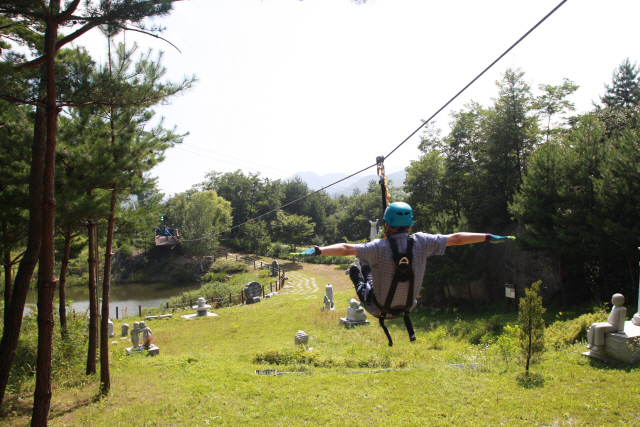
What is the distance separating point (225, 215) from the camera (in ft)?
183

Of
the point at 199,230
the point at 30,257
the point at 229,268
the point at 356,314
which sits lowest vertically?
the point at 356,314

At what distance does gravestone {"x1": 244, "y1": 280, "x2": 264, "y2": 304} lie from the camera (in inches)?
978

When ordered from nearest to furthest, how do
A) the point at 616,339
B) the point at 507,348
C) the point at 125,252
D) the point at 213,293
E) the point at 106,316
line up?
1. the point at 106,316
2. the point at 616,339
3. the point at 507,348
4. the point at 213,293
5. the point at 125,252

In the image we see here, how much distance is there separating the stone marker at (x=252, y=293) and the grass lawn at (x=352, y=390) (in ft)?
36.4

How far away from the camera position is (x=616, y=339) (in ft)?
29.7

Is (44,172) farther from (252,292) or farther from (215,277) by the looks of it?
(215,277)

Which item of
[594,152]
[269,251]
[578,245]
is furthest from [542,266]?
[269,251]

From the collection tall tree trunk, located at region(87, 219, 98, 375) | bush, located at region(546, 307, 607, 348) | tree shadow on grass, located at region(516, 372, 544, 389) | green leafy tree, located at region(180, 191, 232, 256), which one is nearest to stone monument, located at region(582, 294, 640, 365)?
bush, located at region(546, 307, 607, 348)

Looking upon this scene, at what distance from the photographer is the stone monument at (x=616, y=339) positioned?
350 inches

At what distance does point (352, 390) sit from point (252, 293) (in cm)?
1767

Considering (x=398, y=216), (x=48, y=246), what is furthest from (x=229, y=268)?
(x=398, y=216)

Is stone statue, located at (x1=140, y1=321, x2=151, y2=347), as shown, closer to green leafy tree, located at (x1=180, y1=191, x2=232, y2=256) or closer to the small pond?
the small pond

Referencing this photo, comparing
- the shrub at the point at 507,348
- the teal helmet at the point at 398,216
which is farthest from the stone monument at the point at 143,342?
the teal helmet at the point at 398,216

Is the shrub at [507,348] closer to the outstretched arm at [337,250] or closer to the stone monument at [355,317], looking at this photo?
the stone monument at [355,317]
